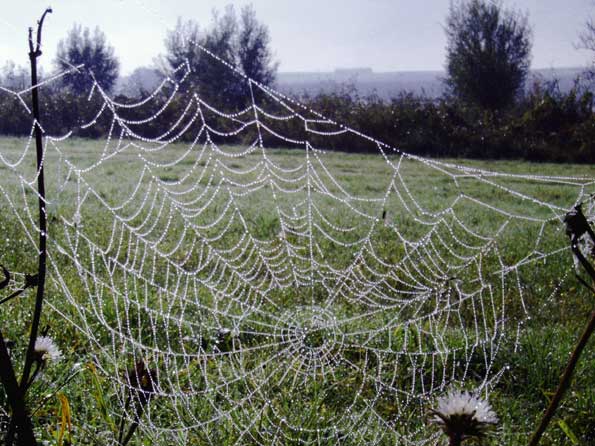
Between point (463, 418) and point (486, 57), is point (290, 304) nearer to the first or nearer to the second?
point (463, 418)

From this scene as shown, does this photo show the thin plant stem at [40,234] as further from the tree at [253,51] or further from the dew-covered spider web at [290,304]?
the tree at [253,51]

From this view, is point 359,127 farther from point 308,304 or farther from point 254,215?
point 308,304

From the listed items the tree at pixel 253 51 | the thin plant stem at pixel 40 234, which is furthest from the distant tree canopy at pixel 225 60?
the thin plant stem at pixel 40 234

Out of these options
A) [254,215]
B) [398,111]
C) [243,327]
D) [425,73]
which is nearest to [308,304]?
[243,327]

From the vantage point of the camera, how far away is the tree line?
13.4 meters

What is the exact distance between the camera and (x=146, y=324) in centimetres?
346

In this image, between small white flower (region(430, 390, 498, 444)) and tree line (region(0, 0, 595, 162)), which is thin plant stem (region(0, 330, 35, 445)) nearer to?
small white flower (region(430, 390, 498, 444))

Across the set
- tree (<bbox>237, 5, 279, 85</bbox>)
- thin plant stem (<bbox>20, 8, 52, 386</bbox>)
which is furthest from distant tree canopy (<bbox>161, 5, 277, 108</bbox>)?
thin plant stem (<bbox>20, 8, 52, 386</bbox>)

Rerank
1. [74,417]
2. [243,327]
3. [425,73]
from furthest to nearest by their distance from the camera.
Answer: [425,73] → [243,327] → [74,417]

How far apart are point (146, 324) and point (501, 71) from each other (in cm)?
2292

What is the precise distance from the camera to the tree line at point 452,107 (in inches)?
528

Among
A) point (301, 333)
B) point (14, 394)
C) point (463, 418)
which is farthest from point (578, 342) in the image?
point (301, 333)

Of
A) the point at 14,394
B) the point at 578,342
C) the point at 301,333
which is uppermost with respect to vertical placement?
the point at 578,342

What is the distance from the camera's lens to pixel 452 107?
1888cm
